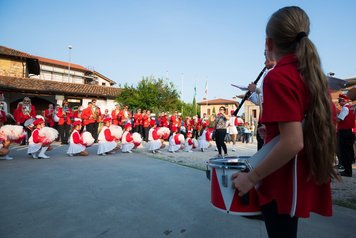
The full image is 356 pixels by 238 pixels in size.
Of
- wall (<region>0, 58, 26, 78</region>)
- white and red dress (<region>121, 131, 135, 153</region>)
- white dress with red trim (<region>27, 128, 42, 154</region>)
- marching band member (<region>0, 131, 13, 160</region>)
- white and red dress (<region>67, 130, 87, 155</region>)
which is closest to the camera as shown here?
marching band member (<region>0, 131, 13, 160</region>)

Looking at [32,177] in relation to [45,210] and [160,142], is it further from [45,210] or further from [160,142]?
[160,142]

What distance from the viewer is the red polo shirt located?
1169 millimetres

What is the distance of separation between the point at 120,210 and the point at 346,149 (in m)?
6.21

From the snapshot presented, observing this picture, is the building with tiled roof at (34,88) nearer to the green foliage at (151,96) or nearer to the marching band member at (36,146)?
the green foliage at (151,96)

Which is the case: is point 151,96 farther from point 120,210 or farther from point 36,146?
point 120,210

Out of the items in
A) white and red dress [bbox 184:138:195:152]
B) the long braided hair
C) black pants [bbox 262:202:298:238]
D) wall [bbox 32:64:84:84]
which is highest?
wall [bbox 32:64:84:84]

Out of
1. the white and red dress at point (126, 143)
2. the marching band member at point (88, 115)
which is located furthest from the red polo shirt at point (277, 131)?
the marching band member at point (88, 115)

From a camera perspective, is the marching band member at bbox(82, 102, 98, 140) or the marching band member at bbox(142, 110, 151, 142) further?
the marching band member at bbox(142, 110, 151, 142)

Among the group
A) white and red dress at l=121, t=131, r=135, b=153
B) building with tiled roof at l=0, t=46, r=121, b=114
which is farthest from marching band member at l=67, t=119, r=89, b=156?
building with tiled roof at l=0, t=46, r=121, b=114

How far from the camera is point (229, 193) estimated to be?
1.51 metres

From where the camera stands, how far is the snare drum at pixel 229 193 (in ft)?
4.67

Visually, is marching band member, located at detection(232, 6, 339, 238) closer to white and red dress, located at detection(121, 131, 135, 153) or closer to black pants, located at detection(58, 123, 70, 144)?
white and red dress, located at detection(121, 131, 135, 153)

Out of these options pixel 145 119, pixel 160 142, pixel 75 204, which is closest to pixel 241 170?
pixel 75 204

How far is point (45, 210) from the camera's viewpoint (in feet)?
11.5
